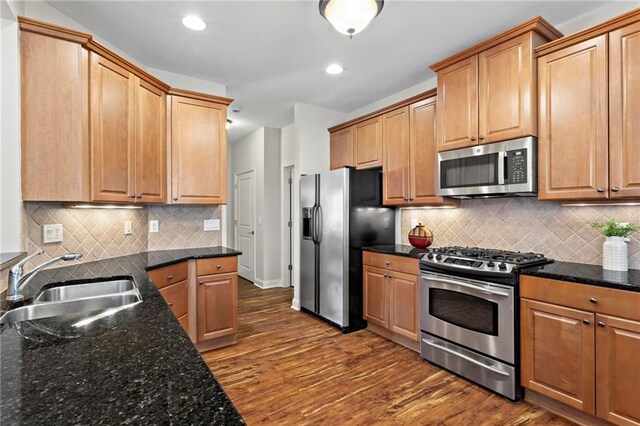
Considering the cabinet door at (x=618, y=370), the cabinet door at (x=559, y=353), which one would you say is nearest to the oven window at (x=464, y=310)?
the cabinet door at (x=559, y=353)

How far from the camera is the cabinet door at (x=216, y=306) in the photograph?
2928 millimetres

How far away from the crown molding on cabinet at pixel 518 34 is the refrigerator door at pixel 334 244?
5.03ft

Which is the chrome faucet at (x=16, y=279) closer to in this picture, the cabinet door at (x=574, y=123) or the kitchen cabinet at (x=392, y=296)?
the kitchen cabinet at (x=392, y=296)

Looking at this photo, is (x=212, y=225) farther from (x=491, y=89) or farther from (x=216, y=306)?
(x=491, y=89)

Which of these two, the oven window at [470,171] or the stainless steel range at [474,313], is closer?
the stainless steel range at [474,313]

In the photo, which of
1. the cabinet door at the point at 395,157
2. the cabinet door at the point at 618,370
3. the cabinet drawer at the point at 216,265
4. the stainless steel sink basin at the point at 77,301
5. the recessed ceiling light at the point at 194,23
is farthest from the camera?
the cabinet door at the point at 395,157

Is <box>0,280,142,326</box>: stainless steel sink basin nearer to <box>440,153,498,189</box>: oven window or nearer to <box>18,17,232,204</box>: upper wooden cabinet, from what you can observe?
<box>18,17,232,204</box>: upper wooden cabinet

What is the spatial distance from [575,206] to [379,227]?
6.07ft

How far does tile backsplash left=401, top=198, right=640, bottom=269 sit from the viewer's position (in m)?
2.31

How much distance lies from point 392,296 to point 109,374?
8.96ft

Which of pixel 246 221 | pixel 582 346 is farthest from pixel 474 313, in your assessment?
pixel 246 221

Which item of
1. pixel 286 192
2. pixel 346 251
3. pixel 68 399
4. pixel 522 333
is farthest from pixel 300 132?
pixel 68 399

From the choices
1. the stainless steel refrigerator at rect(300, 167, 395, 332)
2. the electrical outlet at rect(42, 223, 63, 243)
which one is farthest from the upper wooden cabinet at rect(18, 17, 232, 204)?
the stainless steel refrigerator at rect(300, 167, 395, 332)

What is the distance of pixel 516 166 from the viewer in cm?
240
